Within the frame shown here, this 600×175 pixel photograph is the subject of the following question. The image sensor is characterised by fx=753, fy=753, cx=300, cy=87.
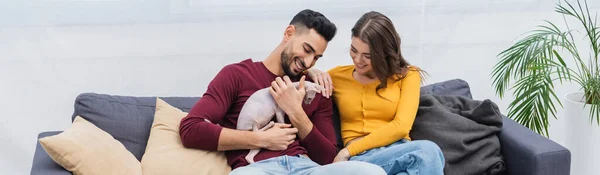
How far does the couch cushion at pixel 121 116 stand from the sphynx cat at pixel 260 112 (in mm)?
404

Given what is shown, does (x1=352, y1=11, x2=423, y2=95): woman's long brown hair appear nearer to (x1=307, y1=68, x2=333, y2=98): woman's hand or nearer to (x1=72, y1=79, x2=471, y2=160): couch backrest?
(x1=307, y1=68, x2=333, y2=98): woman's hand

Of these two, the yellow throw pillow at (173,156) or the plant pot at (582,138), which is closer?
the yellow throw pillow at (173,156)

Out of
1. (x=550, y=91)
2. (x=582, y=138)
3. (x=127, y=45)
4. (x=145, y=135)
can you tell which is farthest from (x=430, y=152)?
(x=127, y=45)

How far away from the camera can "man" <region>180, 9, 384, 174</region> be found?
2500 mm

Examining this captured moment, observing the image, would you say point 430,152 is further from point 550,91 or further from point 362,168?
point 550,91

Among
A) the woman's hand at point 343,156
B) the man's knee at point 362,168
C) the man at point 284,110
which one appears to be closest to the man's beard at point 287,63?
the man at point 284,110

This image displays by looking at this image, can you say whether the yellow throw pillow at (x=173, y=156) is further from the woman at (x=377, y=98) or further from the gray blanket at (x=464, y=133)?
the gray blanket at (x=464, y=133)

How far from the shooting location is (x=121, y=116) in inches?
106

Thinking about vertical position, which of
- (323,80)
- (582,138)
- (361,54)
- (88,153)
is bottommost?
(582,138)

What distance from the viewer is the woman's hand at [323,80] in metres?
2.65

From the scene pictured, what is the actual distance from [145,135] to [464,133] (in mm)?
1156

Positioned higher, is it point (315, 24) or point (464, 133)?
point (315, 24)

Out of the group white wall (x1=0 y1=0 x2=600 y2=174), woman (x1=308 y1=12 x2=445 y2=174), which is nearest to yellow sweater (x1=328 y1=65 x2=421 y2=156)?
woman (x1=308 y1=12 x2=445 y2=174)

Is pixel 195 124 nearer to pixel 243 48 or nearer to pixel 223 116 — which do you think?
pixel 223 116
